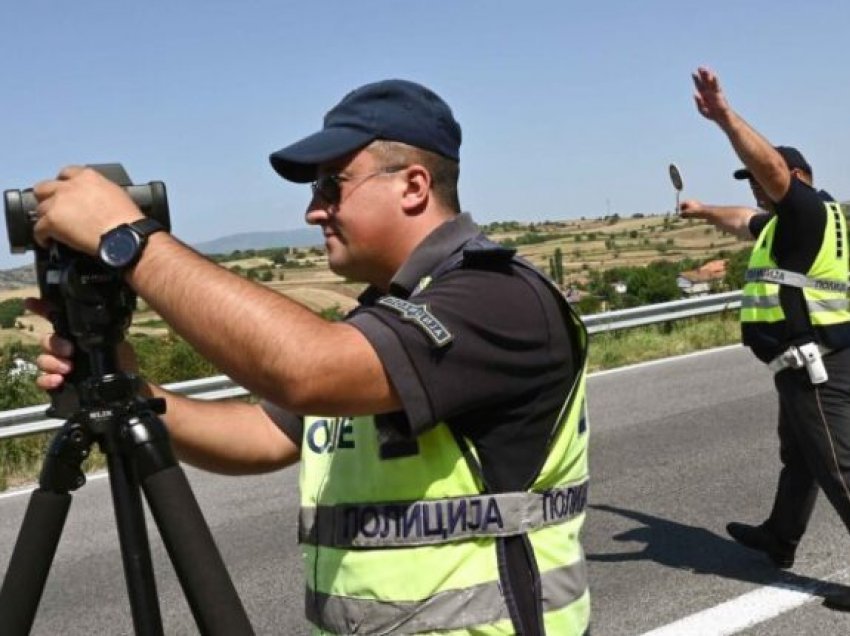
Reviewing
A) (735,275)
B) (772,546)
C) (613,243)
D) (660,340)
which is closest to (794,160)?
(772,546)

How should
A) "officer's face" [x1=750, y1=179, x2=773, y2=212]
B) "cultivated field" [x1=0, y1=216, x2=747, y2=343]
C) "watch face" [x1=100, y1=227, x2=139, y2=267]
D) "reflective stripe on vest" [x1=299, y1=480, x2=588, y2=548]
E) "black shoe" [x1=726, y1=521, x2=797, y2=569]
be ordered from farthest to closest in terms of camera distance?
"cultivated field" [x1=0, y1=216, x2=747, y2=343] → "black shoe" [x1=726, y1=521, x2=797, y2=569] → "officer's face" [x1=750, y1=179, x2=773, y2=212] → "reflective stripe on vest" [x1=299, y1=480, x2=588, y2=548] → "watch face" [x1=100, y1=227, x2=139, y2=267]

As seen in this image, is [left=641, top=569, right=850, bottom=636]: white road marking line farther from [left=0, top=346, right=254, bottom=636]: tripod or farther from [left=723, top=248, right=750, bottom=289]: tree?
[left=723, top=248, right=750, bottom=289]: tree

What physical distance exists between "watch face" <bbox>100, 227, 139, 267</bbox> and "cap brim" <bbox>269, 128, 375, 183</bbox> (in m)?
0.48

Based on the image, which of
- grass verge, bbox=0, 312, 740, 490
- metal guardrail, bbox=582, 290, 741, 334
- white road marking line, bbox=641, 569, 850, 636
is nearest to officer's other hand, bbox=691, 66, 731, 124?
white road marking line, bbox=641, 569, 850, 636

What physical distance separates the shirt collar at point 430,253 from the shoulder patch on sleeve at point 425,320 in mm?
187

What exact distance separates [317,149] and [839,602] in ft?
12.5

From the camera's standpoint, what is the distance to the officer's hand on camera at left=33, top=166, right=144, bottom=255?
1625mm

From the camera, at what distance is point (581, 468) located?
6.88 ft

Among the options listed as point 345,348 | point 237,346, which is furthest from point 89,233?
point 345,348

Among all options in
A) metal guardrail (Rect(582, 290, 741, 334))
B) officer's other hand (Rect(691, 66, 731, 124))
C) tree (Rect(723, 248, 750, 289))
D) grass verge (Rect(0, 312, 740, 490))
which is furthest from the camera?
tree (Rect(723, 248, 750, 289))

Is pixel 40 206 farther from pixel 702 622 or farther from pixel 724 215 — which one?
pixel 724 215

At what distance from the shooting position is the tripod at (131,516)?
1.65 metres

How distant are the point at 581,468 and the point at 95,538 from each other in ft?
16.8

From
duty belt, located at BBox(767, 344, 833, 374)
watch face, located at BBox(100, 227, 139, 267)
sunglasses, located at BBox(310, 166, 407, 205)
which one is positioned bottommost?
duty belt, located at BBox(767, 344, 833, 374)
